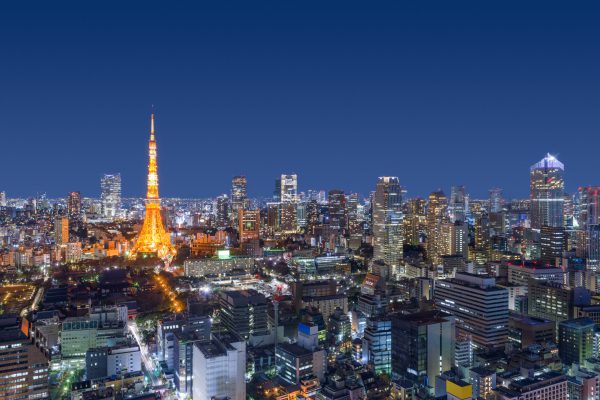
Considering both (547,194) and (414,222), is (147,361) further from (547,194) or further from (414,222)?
(547,194)

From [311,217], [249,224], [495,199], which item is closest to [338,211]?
[311,217]

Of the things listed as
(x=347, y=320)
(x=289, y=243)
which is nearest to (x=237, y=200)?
(x=289, y=243)

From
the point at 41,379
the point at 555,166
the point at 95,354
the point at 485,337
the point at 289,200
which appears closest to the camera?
the point at 41,379

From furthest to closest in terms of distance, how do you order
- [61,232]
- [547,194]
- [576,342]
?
[547,194] → [61,232] → [576,342]

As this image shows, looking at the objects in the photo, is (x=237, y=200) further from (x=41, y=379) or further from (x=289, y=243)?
(x=41, y=379)

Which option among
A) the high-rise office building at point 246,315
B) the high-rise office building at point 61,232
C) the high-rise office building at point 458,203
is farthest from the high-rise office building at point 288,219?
the high-rise office building at point 246,315
